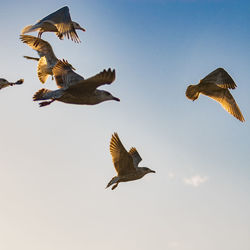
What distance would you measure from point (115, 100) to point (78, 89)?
109 cm

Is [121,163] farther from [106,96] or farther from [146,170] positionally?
[106,96]

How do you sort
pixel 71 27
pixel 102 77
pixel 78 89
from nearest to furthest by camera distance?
pixel 102 77
pixel 78 89
pixel 71 27

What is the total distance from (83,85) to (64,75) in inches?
32.1

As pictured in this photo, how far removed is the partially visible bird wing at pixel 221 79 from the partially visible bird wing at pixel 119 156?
320 centimetres

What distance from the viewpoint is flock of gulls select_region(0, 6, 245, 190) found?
10.6 meters

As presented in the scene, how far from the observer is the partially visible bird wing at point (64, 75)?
1079cm

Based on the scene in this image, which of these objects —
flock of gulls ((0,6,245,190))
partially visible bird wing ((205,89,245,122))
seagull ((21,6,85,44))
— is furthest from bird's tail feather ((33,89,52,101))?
partially visible bird wing ((205,89,245,122))

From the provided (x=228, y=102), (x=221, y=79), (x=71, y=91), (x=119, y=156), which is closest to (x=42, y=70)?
(x=119, y=156)

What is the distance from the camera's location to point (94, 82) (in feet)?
33.0

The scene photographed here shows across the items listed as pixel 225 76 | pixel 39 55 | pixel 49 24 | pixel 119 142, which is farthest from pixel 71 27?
pixel 225 76

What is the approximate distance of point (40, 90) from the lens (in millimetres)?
11000

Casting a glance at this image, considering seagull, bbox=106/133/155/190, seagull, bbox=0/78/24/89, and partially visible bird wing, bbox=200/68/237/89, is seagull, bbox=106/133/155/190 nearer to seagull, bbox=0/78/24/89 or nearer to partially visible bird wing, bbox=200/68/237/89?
partially visible bird wing, bbox=200/68/237/89

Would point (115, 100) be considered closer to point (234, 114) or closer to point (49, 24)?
point (49, 24)

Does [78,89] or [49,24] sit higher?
[49,24]
